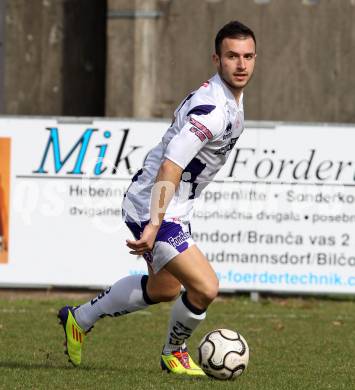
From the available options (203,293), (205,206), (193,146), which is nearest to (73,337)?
(203,293)

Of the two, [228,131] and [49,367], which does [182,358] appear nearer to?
[49,367]

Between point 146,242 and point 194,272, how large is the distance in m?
0.50

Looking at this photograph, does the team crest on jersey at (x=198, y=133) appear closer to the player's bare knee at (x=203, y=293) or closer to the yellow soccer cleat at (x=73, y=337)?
the player's bare knee at (x=203, y=293)

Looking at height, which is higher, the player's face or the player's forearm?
the player's face

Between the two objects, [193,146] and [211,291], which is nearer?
[193,146]

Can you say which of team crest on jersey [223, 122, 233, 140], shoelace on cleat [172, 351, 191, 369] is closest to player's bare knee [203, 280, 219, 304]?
shoelace on cleat [172, 351, 191, 369]

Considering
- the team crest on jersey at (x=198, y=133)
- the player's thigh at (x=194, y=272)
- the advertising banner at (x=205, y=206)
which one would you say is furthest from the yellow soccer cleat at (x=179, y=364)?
the advertising banner at (x=205, y=206)

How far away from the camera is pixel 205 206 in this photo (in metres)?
13.1

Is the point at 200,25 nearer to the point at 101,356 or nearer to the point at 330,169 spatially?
the point at 330,169

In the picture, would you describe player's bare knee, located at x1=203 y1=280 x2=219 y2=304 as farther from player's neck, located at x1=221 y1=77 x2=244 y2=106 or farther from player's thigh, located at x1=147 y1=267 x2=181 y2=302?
player's neck, located at x1=221 y1=77 x2=244 y2=106

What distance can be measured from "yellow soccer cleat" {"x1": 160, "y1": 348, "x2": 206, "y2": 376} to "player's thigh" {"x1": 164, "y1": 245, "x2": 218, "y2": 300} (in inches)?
24.7

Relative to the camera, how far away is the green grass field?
303 inches

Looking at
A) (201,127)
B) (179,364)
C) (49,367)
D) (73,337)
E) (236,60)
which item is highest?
(236,60)

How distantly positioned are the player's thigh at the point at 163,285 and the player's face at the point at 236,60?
1.28 meters
